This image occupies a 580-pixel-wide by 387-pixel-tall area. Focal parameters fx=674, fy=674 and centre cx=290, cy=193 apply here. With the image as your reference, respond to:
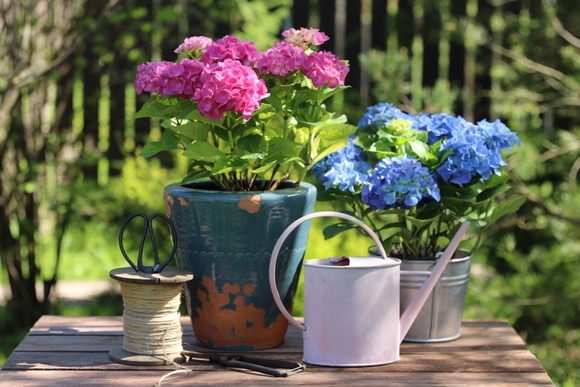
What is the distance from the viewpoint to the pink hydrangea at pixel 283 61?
1.27m

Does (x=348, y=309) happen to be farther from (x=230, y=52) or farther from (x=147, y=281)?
(x=230, y=52)

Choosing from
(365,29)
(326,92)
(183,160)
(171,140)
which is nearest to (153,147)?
(171,140)

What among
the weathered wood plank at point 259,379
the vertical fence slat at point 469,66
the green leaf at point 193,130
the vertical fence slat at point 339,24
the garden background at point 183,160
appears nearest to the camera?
the weathered wood plank at point 259,379

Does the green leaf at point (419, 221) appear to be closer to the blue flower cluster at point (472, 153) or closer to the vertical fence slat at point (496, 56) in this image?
the blue flower cluster at point (472, 153)

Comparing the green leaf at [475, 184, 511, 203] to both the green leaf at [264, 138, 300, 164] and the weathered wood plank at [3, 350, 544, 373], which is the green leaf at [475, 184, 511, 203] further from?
the green leaf at [264, 138, 300, 164]

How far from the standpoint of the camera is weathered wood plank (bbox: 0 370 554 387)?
3.86 ft

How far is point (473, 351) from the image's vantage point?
1.40 m

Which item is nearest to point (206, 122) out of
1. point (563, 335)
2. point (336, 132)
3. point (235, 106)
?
point (235, 106)

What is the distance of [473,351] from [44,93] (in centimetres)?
222

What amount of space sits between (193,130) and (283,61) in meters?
0.22

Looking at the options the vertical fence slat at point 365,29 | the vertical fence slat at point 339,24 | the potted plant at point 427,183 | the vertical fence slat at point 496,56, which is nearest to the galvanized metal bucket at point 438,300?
the potted plant at point 427,183

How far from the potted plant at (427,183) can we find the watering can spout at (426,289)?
69 millimetres

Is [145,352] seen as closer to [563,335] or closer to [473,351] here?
[473,351]

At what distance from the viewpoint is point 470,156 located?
53.9 inches
